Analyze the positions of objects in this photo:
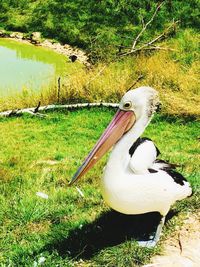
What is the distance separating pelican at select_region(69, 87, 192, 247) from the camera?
430cm

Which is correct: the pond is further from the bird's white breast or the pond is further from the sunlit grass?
the bird's white breast

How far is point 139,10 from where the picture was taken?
700 inches

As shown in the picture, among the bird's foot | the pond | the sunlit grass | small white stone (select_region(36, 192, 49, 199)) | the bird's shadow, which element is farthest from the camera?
the pond

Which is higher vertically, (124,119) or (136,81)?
(124,119)

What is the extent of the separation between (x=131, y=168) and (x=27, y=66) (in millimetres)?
11737

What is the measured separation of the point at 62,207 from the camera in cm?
546

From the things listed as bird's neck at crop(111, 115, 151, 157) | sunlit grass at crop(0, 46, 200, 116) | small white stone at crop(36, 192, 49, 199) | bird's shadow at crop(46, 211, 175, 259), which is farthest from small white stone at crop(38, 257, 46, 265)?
sunlit grass at crop(0, 46, 200, 116)

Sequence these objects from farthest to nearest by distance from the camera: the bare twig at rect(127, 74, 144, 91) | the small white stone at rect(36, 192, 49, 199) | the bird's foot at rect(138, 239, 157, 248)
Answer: the bare twig at rect(127, 74, 144, 91)
the small white stone at rect(36, 192, 49, 199)
the bird's foot at rect(138, 239, 157, 248)

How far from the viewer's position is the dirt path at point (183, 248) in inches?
172

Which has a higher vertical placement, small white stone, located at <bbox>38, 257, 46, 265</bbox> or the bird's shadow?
small white stone, located at <bbox>38, 257, 46, 265</bbox>

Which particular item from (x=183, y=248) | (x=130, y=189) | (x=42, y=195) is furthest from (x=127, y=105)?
(x=42, y=195)

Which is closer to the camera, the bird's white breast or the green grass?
the bird's white breast

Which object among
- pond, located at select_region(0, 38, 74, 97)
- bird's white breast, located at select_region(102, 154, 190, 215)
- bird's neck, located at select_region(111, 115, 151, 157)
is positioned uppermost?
bird's neck, located at select_region(111, 115, 151, 157)

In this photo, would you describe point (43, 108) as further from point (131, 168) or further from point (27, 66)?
point (131, 168)
